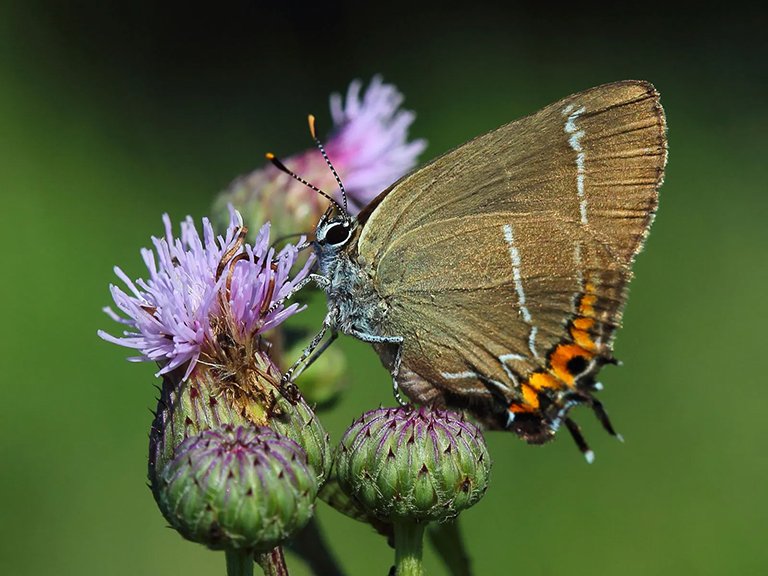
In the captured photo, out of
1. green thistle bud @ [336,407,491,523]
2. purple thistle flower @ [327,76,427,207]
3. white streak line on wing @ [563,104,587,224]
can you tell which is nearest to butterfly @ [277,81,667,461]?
white streak line on wing @ [563,104,587,224]

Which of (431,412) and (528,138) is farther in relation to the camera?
(528,138)

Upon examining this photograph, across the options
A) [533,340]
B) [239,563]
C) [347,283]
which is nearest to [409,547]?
[239,563]

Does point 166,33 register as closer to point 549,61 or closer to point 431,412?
point 549,61

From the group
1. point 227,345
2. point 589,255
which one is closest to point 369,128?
point 589,255

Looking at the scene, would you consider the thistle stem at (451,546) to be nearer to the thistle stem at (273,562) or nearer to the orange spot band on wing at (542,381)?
the thistle stem at (273,562)

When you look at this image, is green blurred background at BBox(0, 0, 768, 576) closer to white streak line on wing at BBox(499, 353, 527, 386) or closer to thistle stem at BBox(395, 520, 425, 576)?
white streak line on wing at BBox(499, 353, 527, 386)

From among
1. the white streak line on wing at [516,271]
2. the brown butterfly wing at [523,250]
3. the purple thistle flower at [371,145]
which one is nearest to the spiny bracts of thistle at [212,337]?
the brown butterfly wing at [523,250]

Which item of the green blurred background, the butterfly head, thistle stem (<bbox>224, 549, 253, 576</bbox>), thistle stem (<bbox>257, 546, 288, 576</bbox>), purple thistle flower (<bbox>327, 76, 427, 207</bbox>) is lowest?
the green blurred background
